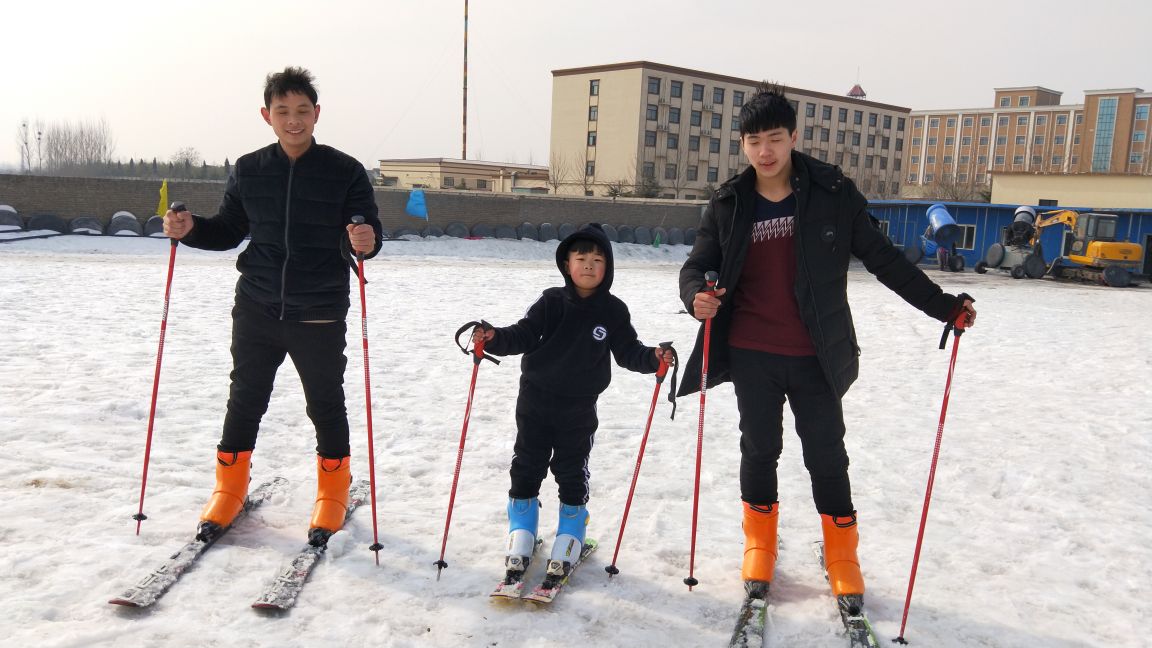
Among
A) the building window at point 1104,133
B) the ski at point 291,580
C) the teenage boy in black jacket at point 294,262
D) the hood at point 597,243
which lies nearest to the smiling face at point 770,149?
the hood at point 597,243

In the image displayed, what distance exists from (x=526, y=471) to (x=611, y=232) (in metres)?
26.5

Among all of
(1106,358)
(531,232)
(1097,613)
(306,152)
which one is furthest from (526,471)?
(531,232)

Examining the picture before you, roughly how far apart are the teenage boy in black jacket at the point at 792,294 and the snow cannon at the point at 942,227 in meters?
25.3

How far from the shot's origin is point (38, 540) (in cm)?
325

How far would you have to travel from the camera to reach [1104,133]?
87812mm

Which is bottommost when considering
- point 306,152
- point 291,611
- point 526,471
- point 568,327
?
point 291,611

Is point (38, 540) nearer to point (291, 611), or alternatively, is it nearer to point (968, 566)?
point (291, 611)

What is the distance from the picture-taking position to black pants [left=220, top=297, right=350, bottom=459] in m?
3.38

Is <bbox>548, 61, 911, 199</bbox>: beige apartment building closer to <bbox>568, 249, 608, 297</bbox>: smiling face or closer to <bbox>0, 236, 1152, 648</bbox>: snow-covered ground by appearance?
<bbox>0, 236, 1152, 648</bbox>: snow-covered ground

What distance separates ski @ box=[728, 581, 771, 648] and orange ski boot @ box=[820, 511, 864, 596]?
253 mm

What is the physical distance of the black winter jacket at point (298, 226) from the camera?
3.35m

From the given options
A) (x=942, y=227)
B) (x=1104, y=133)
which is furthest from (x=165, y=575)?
(x=1104, y=133)

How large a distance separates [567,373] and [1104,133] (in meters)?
104

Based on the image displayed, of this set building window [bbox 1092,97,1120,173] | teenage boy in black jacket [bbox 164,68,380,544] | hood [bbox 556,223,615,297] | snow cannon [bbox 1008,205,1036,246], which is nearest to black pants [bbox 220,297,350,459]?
teenage boy in black jacket [bbox 164,68,380,544]
